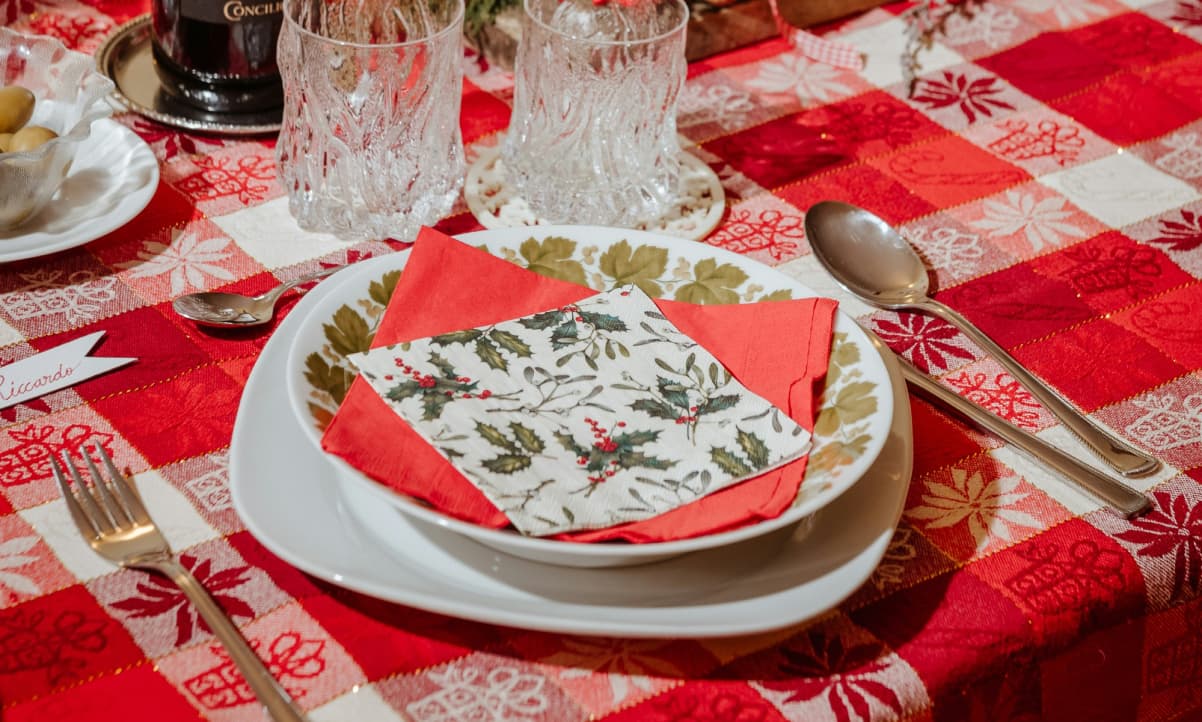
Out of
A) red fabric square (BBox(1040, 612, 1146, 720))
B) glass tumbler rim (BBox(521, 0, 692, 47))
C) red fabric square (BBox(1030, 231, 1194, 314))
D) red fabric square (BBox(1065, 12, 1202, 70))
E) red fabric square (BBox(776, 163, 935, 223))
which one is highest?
glass tumbler rim (BBox(521, 0, 692, 47))

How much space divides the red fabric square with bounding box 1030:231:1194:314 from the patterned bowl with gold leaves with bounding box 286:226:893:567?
0.79 ft

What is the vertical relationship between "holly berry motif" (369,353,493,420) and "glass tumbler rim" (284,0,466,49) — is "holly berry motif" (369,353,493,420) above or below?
below

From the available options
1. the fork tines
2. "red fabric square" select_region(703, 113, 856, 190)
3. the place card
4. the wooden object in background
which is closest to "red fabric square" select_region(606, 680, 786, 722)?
the fork tines

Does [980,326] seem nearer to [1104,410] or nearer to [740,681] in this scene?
[1104,410]

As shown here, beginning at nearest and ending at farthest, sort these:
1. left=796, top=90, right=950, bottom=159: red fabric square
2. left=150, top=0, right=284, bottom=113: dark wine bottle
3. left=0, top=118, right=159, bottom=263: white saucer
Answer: left=0, top=118, right=159, bottom=263: white saucer → left=150, top=0, right=284, bottom=113: dark wine bottle → left=796, top=90, right=950, bottom=159: red fabric square

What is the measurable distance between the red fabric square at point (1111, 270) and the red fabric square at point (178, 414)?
0.51m

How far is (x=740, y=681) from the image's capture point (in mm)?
485

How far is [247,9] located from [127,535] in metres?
0.40

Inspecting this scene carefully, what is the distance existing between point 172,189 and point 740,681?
0.51 meters

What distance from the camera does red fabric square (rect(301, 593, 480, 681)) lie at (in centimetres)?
48

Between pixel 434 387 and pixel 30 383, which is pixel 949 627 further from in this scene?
pixel 30 383

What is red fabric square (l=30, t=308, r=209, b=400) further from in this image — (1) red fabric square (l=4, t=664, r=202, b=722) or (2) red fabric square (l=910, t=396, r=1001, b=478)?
(2) red fabric square (l=910, t=396, r=1001, b=478)

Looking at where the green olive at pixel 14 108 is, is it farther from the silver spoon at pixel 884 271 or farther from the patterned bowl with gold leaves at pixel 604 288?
the silver spoon at pixel 884 271

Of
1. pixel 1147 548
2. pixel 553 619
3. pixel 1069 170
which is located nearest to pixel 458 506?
pixel 553 619
